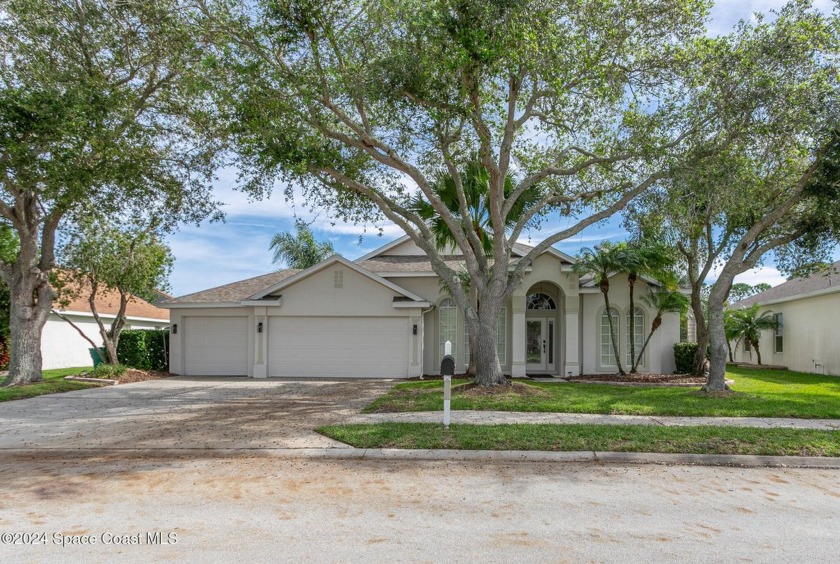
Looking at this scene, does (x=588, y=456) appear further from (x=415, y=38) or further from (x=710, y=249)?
(x=710, y=249)

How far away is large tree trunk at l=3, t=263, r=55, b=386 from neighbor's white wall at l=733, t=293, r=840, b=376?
25578 mm

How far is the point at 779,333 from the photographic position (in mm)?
24734

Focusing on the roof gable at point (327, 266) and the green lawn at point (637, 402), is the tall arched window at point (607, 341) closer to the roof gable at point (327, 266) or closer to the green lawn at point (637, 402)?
the green lawn at point (637, 402)

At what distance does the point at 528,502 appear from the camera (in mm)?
5582

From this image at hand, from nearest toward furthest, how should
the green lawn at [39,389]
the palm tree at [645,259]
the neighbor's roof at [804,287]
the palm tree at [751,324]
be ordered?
the green lawn at [39,389] → the palm tree at [645,259] → the neighbor's roof at [804,287] → the palm tree at [751,324]

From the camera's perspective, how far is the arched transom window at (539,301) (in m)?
20.2

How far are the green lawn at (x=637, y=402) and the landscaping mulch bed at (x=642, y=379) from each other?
6.67 feet

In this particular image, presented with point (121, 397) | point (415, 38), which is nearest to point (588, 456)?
point (415, 38)

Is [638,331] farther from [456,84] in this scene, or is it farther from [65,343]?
[65,343]

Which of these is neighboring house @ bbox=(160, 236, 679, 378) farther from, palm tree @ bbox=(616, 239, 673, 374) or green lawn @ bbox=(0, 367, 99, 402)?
green lawn @ bbox=(0, 367, 99, 402)

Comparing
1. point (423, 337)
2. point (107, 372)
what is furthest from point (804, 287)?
point (107, 372)

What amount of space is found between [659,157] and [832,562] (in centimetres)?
956

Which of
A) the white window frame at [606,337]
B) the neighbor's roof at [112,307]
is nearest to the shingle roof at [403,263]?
the white window frame at [606,337]

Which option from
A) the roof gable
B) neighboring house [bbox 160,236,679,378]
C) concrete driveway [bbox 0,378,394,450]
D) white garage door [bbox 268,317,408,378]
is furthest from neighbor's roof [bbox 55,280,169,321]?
concrete driveway [bbox 0,378,394,450]
